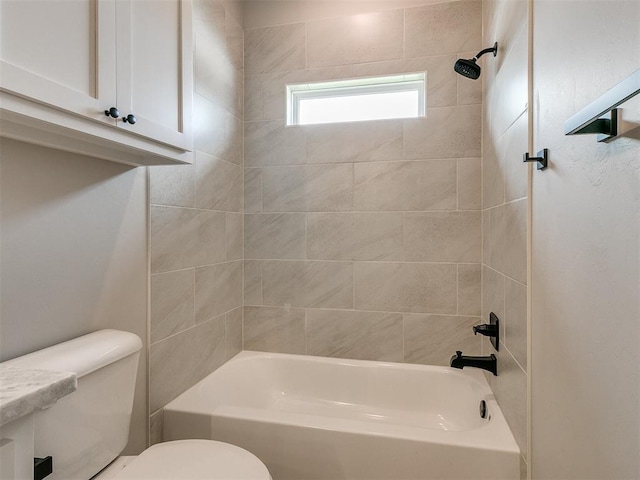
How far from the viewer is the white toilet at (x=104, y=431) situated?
990 millimetres

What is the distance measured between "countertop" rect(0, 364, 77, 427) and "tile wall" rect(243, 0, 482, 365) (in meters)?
1.70

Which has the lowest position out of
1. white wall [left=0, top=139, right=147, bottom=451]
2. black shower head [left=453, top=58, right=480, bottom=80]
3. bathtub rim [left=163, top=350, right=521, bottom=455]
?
bathtub rim [left=163, top=350, right=521, bottom=455]

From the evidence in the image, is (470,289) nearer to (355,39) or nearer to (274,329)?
(274,329)

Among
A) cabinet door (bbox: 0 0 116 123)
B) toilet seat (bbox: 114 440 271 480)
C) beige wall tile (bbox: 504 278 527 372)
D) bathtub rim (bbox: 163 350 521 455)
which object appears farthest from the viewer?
bathtub rim (bbox: 163 350 521 455)

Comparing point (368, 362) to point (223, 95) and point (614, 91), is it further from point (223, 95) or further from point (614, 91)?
point (614, 91)

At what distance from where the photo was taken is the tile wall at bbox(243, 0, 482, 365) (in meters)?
2.14

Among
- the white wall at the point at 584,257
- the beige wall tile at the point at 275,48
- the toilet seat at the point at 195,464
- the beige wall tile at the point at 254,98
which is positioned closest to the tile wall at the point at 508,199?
the white wall at the point at 584,257

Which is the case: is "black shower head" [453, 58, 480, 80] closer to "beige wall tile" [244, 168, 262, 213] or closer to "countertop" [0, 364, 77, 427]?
"beige wall tile" [244, 168, 262, 213]

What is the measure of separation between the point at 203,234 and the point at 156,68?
0.95 metres

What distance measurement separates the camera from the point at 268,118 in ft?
7.84

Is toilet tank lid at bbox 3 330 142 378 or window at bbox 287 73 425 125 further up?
window at bbox 287 73 425 125

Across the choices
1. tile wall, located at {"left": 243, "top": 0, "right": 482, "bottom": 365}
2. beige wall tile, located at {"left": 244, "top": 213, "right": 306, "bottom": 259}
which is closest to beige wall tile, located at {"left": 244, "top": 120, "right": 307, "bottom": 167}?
tile wall, located at {"left": 243, "top": 0, "right": 482, "bottom": 365}

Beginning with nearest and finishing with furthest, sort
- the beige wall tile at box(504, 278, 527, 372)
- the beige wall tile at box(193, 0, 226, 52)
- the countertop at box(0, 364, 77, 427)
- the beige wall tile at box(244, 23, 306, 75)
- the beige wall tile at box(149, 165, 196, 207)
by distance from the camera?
the countertop at box(0, 364, 77, 427), the beige wall tile at box(504, 278, 527, 372), the beige wall tile at box(149, 165, 196, 207), the beige wall tile at box(193, 0, 226, 52), the beige wall tile at box(244, 23, 306, 75)

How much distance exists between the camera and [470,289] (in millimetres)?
2139
